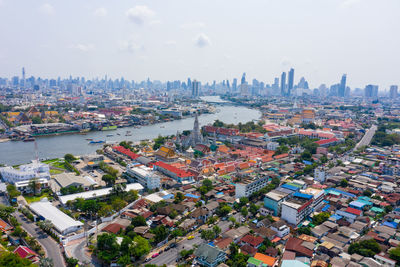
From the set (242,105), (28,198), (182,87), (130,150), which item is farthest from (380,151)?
(182,87)

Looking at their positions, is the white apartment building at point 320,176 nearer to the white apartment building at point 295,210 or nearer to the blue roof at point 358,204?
the blue roof at point 358,204

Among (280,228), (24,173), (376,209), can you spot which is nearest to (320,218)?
(280,228)

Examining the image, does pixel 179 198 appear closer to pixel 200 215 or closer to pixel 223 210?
pixel 200 215

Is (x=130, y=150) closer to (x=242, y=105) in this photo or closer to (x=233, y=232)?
(x=233, y=232)

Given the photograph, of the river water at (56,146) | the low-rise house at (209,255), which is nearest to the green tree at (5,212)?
the low-rise house at (209,255)

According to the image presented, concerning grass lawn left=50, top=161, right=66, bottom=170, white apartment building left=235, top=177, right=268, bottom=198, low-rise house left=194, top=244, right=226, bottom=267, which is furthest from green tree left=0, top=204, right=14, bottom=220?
white apartment building left=235, top=177, right=268, bottom=198
